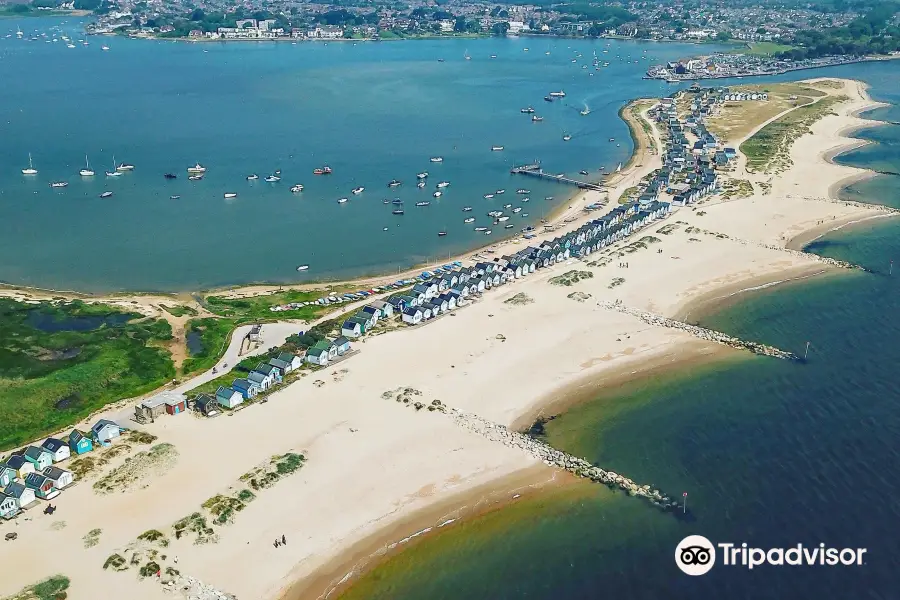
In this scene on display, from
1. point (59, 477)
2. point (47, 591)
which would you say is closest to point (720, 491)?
point (47, 591)

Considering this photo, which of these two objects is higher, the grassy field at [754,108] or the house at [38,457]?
the grassy field at [754,108]

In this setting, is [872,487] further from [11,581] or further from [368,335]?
[11,581]

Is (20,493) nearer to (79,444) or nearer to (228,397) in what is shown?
(79,444)

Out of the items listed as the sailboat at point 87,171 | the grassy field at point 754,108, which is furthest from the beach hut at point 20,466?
the grassy field at point 754,108

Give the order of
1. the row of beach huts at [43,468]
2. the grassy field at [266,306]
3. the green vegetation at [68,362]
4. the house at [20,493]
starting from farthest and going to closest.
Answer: the grassy field at [266,306] < the green vegetation at [68,362] < the row of beach huts at [43,468] < the house at [20,493]

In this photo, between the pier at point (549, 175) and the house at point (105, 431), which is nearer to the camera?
the house at point (105, 431)

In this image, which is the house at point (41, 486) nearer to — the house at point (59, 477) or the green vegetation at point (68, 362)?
the house at point (59, 477)

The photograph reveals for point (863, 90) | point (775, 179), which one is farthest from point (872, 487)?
point (863, 90)
